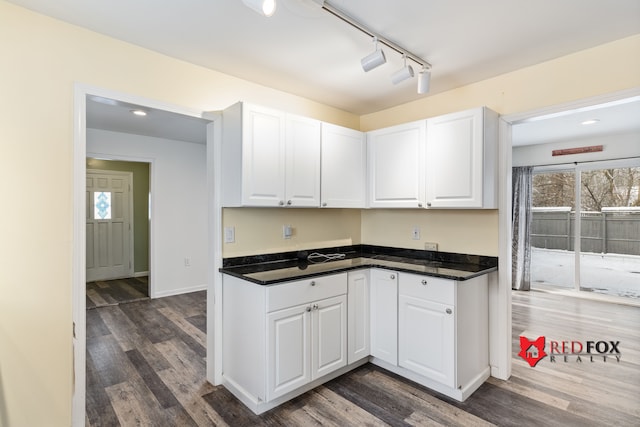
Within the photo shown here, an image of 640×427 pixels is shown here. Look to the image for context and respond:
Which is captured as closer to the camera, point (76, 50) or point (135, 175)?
point (76, 50)

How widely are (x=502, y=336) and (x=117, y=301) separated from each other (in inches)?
199

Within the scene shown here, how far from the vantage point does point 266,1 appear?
4.66 ft

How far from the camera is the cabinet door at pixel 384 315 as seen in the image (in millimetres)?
2691

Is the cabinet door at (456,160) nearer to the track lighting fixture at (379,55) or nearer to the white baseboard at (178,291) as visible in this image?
the track lighting fixture at (379,55)

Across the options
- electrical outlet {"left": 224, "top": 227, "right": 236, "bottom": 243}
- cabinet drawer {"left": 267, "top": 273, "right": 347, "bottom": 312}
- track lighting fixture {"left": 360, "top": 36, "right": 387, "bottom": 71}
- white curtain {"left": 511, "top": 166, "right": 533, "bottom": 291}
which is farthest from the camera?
white curtain {"left": 511, "top": 166, "right": 533, "bottom": 291}

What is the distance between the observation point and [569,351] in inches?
126

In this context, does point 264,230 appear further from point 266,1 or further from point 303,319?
point 266,1

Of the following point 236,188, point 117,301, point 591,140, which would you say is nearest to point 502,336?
point 236,188

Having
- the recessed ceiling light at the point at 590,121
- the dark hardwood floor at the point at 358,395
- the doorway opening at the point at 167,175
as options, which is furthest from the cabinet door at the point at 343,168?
the recessed ceiling light at the point at 590,121

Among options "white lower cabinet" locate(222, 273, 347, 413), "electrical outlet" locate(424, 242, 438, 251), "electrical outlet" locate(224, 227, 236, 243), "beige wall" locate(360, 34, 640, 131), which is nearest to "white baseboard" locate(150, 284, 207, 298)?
"white lower cabinet" locate(222, 273, 347, 413)

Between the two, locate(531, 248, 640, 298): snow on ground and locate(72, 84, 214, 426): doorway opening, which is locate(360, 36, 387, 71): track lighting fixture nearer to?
locate(72, 84, 214, 426): doorway opening

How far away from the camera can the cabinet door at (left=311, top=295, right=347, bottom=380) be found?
2.45m

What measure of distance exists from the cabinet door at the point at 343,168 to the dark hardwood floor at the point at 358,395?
59.7 inches

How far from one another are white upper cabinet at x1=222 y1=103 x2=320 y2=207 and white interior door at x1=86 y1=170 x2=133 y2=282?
4.98m
